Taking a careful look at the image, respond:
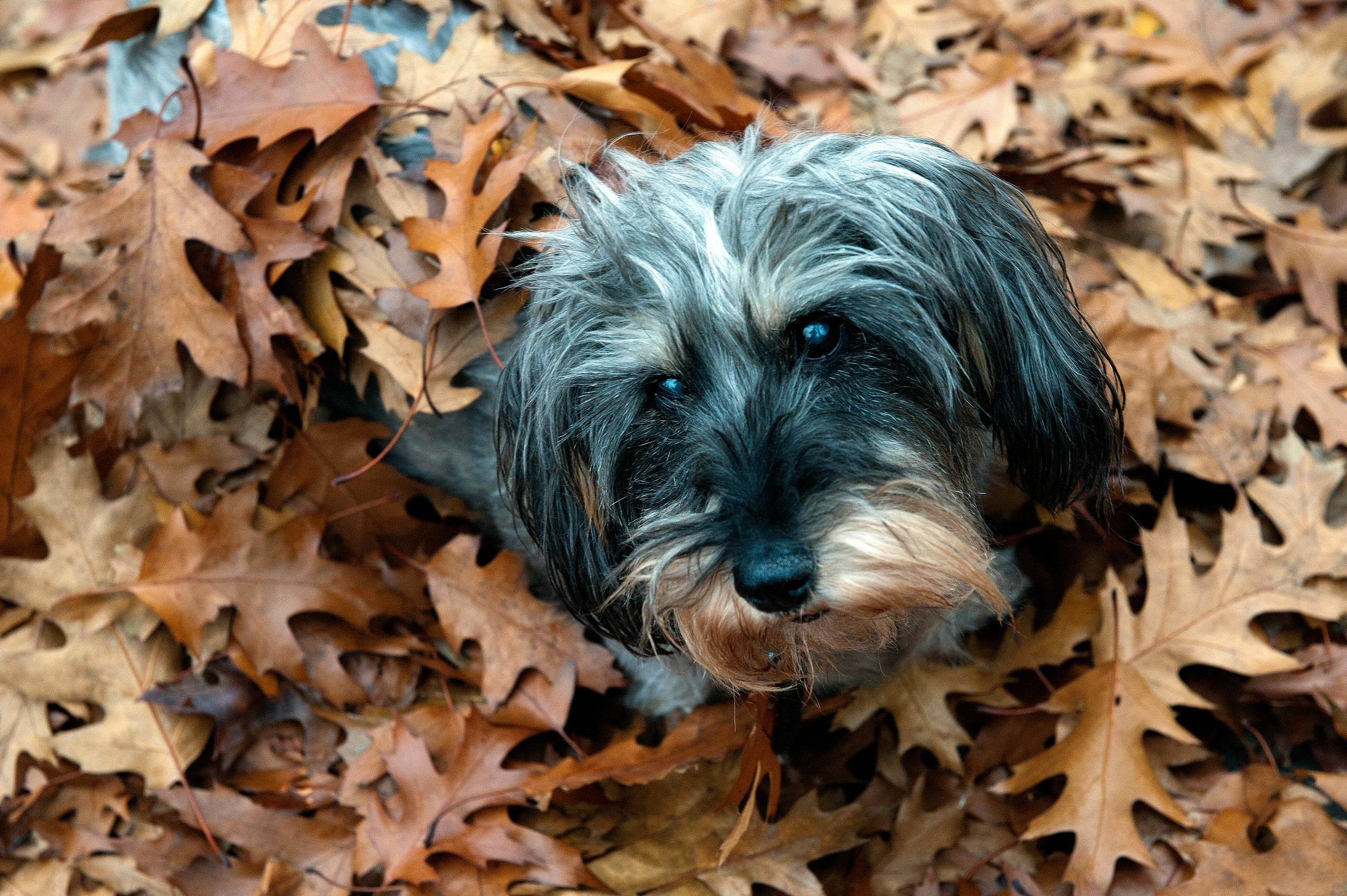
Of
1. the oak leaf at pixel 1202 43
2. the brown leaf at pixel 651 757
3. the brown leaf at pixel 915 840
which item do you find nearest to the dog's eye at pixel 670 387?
the brown leaf at pixel 651 757

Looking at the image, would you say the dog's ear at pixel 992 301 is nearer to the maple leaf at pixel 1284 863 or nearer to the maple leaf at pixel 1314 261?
the maple leaf at pixel 1284 863

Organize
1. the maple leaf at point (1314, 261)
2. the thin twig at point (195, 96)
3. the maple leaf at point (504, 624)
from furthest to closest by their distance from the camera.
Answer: the maple leaf at point (1314, 261)
the maple leaf at point (504, 624)
the thin twig at point (195, 96)

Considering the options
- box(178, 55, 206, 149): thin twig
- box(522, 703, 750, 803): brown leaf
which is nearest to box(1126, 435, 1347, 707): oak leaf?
box(522, 703, 750, 803): brown leaf

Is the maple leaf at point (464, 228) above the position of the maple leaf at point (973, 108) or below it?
above

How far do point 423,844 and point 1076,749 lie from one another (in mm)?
1544

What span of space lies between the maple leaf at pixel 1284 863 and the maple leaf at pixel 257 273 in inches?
95.7

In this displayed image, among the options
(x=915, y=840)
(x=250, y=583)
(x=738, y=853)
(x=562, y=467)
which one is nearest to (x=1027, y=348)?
(x=562, y=467)

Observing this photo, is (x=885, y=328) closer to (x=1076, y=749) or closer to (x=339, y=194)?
(x=1076, y=749)

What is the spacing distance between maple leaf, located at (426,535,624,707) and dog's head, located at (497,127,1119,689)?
52cm

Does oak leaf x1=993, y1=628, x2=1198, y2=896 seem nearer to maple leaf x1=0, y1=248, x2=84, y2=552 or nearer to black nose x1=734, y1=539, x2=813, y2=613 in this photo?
black nose x1=734, y1=539, x2=813, y2=613

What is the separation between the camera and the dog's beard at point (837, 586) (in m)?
2.01

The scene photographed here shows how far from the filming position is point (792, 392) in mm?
2199

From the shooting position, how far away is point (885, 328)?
2.20m

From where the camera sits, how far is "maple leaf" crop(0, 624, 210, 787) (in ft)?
9.86
